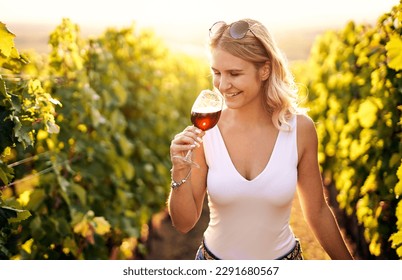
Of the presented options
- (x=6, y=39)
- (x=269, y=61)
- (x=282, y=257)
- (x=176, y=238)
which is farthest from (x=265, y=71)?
(x=176, y=238)

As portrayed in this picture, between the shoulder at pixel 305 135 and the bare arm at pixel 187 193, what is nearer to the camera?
the bare arm at pixel 187 193

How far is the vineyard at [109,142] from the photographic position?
2.48 metres

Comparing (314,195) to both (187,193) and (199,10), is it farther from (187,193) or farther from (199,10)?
(199,10)

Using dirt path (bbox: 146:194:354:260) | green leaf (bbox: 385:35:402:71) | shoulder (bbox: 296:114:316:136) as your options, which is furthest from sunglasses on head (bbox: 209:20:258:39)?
dirt path (bbox: 146:194:354:260)

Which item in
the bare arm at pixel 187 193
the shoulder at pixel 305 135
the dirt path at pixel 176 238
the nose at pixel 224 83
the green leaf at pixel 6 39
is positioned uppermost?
the green leaf at pixel 6 39

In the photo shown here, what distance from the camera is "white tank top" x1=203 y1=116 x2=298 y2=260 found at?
6.95 ft

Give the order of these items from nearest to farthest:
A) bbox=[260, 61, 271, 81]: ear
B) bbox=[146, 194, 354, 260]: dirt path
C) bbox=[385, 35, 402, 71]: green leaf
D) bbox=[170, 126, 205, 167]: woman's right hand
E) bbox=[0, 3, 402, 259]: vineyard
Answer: bbox=[170, 126, 205, 167]: woman's right hand < bbox=[260, 61, 271, 81]: ear < bbox=[385, 35, 402, 71]: green leaf < bbox=[0, 3, 402, 259]: vineyard < bbox=[146, 194, 354, 260]: dirt path

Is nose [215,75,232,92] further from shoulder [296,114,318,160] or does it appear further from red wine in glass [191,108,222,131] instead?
shoulder [296,114,318,160]

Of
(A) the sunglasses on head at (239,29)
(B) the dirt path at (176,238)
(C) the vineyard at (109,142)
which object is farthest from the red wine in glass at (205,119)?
(B) the dirt path at (176,238)

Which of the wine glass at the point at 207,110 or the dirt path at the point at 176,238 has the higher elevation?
the wine glass at the point at 207,110

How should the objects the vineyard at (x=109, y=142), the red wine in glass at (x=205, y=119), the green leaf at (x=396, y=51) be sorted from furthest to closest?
the vineyard at (x=109, y=142) → the green leaf at (x=396, y=51) → the red wine in glass at (x=205, y=119)

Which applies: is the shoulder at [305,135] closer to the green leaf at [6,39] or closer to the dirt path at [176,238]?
the green leaf at [6,39]

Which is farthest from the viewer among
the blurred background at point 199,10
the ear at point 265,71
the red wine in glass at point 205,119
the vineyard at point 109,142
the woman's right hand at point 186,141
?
the blurred background at point 199,10
